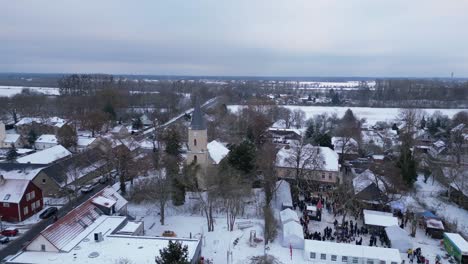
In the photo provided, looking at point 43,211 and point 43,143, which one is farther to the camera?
point 43,143

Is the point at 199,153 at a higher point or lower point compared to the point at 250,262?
higher

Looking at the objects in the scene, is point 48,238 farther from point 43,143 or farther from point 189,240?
point 43,143

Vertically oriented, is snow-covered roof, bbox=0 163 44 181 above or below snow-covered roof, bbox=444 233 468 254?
above

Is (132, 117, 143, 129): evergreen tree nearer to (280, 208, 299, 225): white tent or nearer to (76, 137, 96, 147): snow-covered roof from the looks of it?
(76, 137, 96, 147): snow-covered roof

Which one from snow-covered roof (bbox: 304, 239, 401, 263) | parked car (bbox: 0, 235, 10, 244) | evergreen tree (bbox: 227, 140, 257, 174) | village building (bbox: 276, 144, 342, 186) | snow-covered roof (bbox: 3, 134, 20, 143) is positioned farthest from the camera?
snow-covered roof (bbox: 3, 134, 20, 143)

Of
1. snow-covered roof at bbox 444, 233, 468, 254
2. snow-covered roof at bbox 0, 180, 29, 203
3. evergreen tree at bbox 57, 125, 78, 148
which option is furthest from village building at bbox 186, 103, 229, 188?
evergreen tree at bbox 57, 125, 78, 148

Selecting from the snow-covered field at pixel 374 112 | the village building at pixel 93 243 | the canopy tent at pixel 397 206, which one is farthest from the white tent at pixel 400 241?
the snow-covered field at pixel 374 112

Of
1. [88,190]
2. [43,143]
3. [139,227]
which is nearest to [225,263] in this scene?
[139,227]
